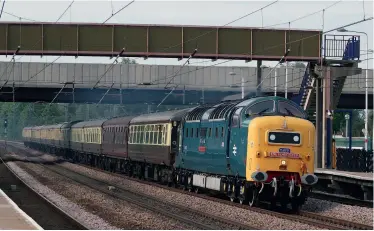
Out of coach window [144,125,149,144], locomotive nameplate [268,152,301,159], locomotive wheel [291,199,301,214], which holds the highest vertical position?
coach window [144,125,149,144]

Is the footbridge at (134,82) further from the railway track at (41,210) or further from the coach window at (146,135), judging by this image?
the railway track at (41,210)

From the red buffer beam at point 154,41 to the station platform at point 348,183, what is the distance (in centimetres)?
946

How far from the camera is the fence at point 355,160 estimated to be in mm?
46781

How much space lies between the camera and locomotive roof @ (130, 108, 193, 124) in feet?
115

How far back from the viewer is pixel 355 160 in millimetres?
47938

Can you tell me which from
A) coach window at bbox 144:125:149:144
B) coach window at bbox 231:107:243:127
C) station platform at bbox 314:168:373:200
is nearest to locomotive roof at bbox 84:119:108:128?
coach window at bbox 144:125:149:144

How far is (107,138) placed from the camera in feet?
179

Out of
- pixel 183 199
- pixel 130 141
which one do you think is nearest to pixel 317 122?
pixel 130 141

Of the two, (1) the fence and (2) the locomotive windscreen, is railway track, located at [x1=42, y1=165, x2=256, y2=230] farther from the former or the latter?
(1) the fence

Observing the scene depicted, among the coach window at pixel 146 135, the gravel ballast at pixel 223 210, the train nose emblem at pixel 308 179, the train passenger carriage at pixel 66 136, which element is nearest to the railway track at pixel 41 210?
the gravel ballast at pixel 223 210

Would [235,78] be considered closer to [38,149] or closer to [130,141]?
[130,141]

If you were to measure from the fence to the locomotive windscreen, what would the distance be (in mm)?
22825

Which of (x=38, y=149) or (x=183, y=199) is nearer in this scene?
(x=183, y=199)

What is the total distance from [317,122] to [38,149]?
246 ft
